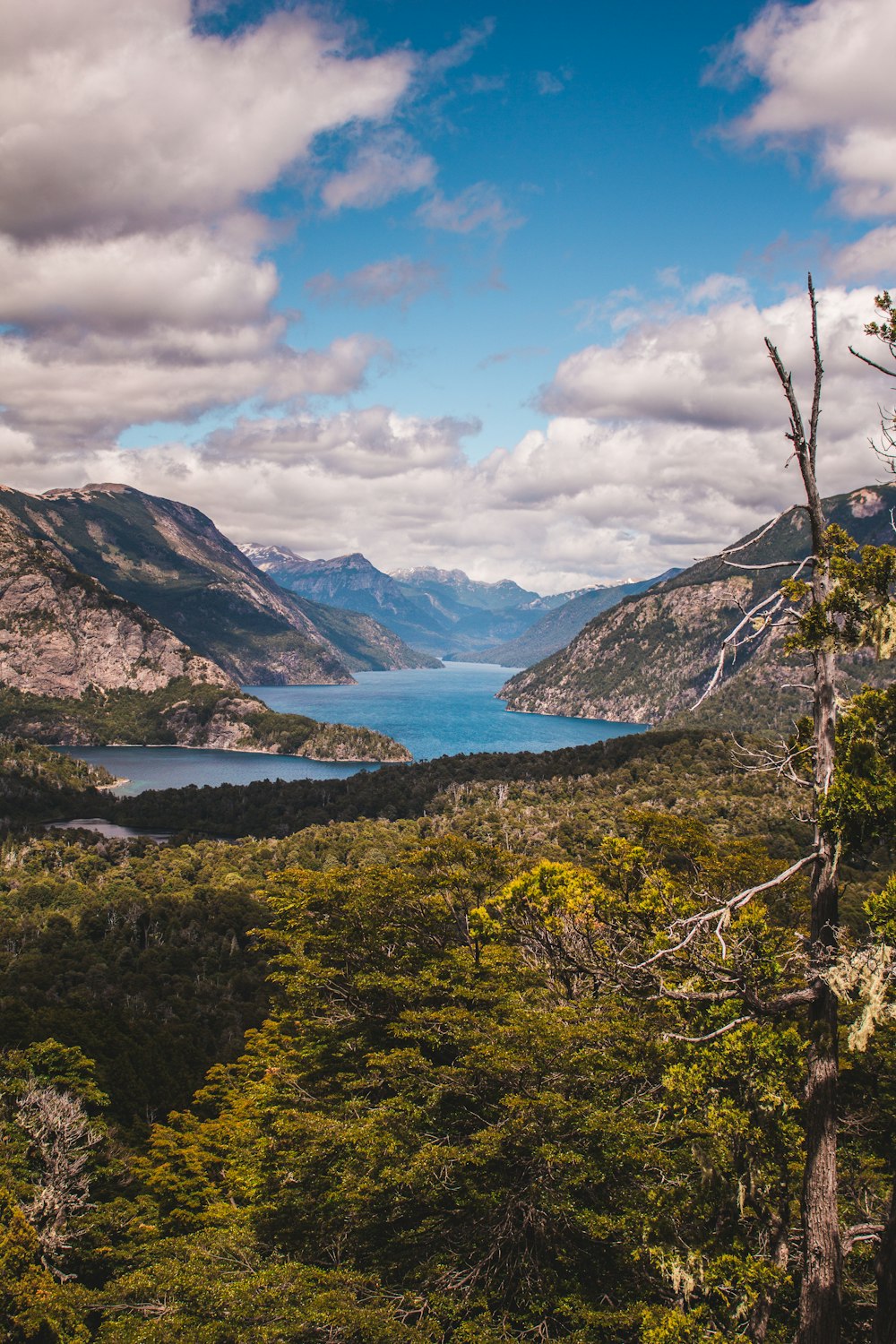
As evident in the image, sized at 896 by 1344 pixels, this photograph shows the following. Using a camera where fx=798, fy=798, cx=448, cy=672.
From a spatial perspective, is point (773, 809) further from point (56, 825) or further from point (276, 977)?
point (56, 825)

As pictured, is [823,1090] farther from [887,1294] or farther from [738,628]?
[738,628]

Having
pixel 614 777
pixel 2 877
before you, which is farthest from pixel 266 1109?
pixel 614 777

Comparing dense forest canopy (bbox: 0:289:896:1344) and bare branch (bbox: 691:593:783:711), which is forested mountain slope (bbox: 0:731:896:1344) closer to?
dense forest canopy (bbox: 0:289:896:1344)

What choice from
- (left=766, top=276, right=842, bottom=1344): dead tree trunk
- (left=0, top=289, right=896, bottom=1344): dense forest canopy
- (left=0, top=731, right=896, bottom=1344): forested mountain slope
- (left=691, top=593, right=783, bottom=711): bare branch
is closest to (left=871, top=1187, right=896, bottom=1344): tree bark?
(left=0, top=289, right=896, bottom=1344): dense forest canopy

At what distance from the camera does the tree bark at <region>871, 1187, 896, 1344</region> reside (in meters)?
8.77

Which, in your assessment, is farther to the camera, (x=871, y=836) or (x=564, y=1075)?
(x=564, y=1075)

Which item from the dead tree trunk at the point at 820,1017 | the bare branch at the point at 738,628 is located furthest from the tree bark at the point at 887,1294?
the bare branch at the point at 738,628

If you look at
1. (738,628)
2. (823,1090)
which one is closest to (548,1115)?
(823,1090)

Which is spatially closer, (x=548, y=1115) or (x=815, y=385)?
(x=815, y=385)

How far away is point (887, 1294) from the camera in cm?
888

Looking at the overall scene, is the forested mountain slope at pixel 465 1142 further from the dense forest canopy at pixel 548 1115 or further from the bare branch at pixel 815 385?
the bare branch at pixel 815 385

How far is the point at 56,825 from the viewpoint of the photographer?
628ft

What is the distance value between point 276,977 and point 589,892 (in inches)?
512

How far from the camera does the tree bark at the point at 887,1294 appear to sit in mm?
8766
